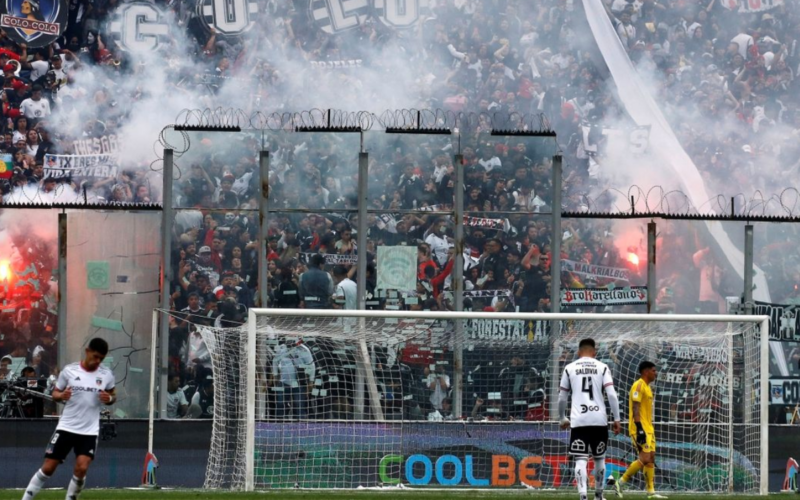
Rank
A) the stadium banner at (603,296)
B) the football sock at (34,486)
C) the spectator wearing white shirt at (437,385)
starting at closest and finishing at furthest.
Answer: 1. the football sock at (34,486)
2. the spectator wearing white shirt at (437,385)
3. the stadium banner at (603,296)

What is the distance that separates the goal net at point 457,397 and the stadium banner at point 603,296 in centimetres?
204

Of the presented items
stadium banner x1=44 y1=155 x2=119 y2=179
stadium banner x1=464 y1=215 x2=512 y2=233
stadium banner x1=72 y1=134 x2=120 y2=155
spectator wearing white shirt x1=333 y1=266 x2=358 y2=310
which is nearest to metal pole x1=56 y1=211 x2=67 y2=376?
spectator wearing white shirt x1=333 y1=266 x2=358 y2=310

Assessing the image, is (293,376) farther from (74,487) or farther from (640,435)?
(74,487)

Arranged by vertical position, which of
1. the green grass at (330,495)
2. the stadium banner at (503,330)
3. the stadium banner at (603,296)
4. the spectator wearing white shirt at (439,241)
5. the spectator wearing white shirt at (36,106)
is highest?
the spectator wearing white shirt at (36,106)

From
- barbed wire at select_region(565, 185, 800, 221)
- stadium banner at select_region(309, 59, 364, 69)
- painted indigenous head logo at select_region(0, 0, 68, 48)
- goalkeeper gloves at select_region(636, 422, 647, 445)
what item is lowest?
goalkeeper gloves at select_region(636, 422, 647, 445)

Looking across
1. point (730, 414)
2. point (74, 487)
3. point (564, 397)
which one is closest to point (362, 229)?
point (730, 414)

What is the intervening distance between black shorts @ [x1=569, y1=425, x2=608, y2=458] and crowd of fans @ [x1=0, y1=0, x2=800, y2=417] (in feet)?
21.0

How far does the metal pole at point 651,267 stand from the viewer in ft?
60.2

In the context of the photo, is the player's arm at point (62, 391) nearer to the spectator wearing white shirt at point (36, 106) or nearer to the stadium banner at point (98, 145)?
the stadium banner at point (98, 145)

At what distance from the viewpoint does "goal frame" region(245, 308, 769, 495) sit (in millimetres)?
15203

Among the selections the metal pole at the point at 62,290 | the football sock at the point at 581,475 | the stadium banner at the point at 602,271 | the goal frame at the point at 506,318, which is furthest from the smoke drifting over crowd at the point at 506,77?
the football sock at the point at 581,475

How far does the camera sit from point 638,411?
1423 centimetres

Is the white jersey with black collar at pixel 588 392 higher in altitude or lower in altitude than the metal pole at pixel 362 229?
lower

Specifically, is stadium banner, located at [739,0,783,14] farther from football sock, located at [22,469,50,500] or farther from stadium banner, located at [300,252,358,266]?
football sock, located at [22,469,50,500]
